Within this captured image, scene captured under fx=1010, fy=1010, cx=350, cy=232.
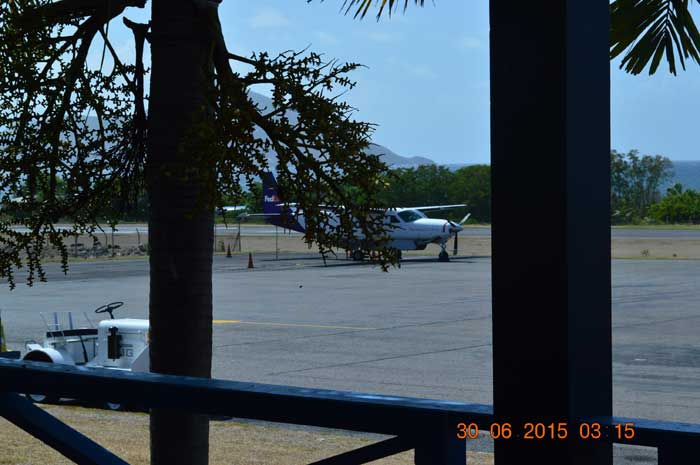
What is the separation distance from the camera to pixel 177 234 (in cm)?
526

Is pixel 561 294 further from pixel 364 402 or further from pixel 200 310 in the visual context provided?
pixel 200 310

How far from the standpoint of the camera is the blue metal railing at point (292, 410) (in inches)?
94.8

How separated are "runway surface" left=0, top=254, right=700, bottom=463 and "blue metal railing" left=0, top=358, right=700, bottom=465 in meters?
0.43

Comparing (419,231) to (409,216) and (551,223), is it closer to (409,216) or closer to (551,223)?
(409,216)

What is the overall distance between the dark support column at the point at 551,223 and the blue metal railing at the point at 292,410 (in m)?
0.11

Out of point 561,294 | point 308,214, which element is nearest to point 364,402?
point 561,294

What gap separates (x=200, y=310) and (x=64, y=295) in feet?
83.7

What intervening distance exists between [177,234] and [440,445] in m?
2.88

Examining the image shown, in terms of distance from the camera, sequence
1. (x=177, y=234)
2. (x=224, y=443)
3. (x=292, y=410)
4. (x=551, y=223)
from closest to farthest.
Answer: (x=551, y=223)
(x=292, y=410)
(x=177, y=234)
(x=224, y=443)

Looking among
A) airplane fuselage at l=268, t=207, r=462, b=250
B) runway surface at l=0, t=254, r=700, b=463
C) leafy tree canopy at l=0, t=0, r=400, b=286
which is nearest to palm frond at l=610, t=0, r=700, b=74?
leafy tree canopy at l=0, t=0, r=400, b=286

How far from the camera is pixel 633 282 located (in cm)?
3253

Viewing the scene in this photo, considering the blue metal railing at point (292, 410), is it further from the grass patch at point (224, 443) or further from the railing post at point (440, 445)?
the grass patch at point (224, 443)

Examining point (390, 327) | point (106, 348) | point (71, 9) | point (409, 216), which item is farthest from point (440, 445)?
point (409, 216)

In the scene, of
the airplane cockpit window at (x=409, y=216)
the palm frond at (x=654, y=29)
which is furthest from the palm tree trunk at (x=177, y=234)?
the airplane cockpit window at (x=409, y=216)
